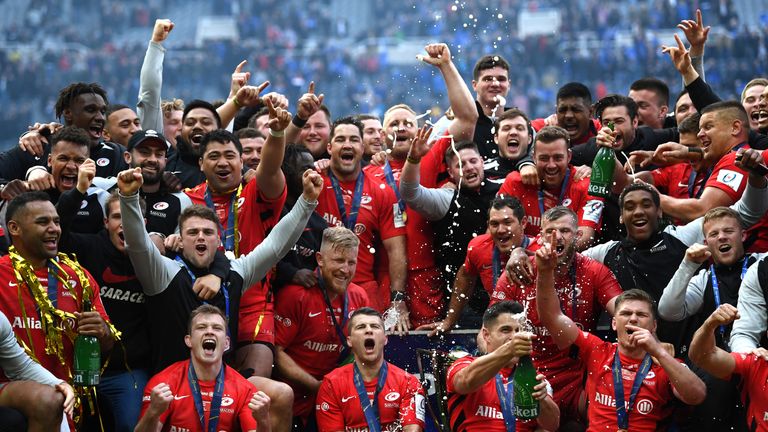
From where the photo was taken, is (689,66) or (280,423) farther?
(689,66)

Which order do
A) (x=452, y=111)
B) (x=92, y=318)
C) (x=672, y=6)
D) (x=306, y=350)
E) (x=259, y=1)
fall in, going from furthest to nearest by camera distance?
(x=259, y=1) < (x=672, y=6) < (x=452, y=111) < (x=306, y=350) < (x=92, y=318)

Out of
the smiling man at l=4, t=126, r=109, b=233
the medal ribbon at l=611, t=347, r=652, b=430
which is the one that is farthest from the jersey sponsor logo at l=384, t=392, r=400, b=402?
the smiling man at l=4, t=126, r=109, b=233

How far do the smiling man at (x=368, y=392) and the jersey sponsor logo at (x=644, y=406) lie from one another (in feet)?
4.06

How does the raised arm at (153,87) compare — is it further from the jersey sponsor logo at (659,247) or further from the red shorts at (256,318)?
the jersey sponsor logo at (659,247)

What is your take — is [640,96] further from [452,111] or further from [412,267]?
[412,267]

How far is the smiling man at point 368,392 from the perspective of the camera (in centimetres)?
687

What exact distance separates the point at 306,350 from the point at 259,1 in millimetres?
35212

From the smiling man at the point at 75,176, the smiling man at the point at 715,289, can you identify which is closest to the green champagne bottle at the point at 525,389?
the smiling man at the point at 715,289

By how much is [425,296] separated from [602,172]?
1.48 metres

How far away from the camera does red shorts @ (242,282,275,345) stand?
23.6ft

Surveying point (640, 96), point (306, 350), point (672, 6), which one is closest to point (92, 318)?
point (306, 350)

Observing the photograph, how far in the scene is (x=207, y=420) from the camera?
6.50 meters

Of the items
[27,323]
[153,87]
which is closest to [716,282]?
[27,323]

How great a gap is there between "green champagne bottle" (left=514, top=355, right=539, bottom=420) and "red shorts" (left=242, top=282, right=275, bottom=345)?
1.67 meters
